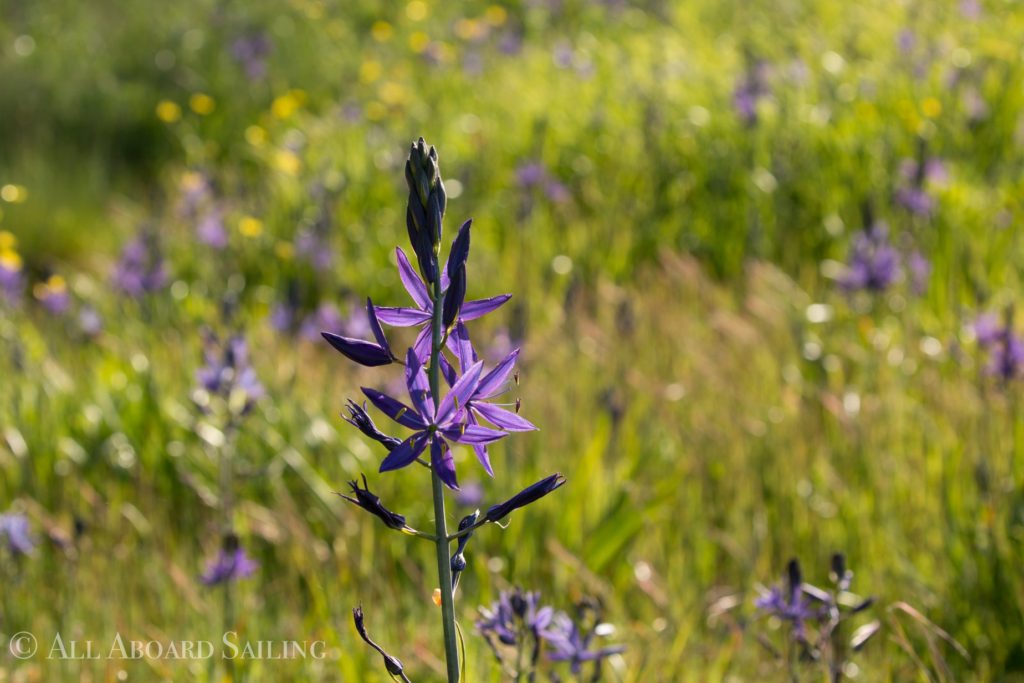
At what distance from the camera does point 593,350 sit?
3.92 m

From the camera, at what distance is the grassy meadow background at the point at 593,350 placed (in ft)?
8.61

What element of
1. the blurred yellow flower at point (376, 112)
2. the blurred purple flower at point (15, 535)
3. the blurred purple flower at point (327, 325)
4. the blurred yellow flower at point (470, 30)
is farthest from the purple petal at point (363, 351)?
the blurred yellow flower at point (470, 30)

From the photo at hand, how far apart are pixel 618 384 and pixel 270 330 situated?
1505 mm

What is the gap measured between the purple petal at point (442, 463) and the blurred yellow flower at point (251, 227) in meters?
4.27

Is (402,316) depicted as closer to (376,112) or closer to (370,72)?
(376,112)

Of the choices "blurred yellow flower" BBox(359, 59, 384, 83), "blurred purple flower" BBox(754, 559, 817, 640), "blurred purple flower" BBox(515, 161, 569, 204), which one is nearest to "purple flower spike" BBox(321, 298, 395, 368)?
"blurred purple flower" BBox(754, 559, 817, 640)

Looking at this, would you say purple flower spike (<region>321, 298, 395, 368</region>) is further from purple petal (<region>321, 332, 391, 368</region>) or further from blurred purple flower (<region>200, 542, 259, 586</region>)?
blurred purple flower (<region>200, 542, 259, 586</region>)

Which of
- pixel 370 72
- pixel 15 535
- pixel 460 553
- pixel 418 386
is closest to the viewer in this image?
pixel 418 386

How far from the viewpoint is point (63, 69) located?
344 inches

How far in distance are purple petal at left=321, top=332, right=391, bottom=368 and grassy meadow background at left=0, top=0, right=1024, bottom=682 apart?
40.0 inches

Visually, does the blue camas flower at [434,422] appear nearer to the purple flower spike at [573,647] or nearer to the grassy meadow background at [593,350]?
the purple flower spike at [573,647]

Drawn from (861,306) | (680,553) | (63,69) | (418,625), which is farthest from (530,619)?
(63,69)

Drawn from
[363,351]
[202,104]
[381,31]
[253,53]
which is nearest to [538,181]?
[202,104]

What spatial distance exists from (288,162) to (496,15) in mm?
4466
